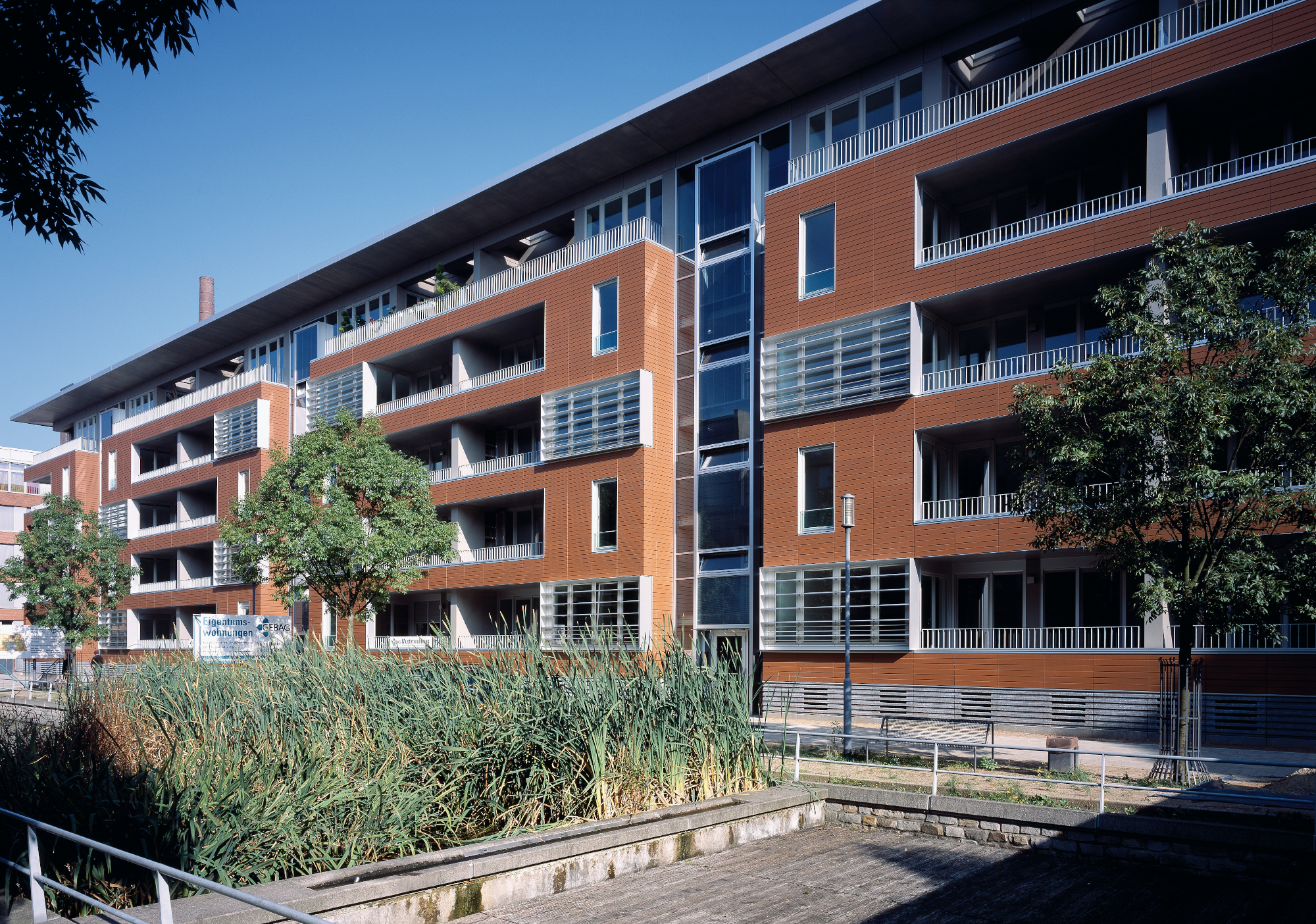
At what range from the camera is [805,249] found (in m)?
28.0

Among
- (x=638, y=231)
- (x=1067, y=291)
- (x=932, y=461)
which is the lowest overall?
(x=932, y=461)

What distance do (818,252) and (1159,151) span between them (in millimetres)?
8614

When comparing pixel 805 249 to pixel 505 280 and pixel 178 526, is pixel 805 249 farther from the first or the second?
pixel 178 526

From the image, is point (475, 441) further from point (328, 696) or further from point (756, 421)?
point (328, 696)

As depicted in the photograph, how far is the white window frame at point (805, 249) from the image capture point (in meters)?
27.2

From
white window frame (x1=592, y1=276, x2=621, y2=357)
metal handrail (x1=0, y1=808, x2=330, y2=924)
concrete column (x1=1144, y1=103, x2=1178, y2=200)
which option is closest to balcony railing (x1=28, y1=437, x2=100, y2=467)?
white window frame (x1=592, y1=276, x2=621, y2=357)

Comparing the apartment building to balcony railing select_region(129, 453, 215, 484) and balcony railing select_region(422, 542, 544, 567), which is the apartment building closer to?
balcony railing select_region(422, 542, 544, 567)

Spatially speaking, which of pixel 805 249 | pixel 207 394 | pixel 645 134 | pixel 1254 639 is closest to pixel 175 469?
pixel 207 394

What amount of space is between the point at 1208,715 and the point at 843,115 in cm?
1805

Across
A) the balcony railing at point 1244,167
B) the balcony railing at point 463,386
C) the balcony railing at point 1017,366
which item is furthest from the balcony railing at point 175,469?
the balcony railing at point 1244,167

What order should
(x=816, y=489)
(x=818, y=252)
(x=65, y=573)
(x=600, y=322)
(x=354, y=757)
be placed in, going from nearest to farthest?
(x=354, y=757), (x=816, y=489), (x=818, y=252), (x=600, y=322), (x=65, y=573)

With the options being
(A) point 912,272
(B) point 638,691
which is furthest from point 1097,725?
(B) point 638,691

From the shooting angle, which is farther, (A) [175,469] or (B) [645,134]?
(A) [175,469]

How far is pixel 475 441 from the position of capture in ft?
123
